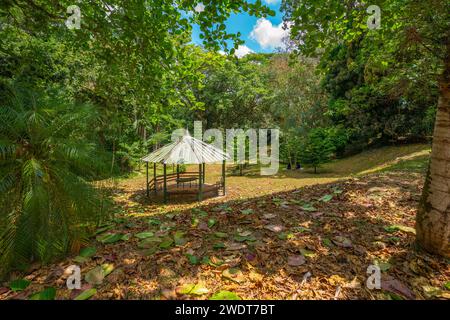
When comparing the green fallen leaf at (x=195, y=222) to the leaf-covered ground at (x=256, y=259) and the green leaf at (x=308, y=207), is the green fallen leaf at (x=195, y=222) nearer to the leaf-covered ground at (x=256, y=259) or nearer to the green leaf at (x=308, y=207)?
the leaf-covered ground at (x=256, y=259)

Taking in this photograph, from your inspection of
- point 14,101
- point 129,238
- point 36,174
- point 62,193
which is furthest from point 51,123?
point 129,238

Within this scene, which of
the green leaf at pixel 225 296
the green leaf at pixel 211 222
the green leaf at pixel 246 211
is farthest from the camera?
the green leaf at pixel 246 211

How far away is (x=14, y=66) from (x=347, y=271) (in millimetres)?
10645

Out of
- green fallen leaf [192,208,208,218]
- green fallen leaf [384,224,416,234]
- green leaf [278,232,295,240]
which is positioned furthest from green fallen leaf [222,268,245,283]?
green fallen leaf [384,224,416,234]

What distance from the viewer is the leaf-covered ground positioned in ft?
7.23

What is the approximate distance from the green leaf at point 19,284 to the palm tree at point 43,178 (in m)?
0.20

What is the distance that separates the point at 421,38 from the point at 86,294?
18.9ft

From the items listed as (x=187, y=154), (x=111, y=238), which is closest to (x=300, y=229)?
(x=111, y=238)

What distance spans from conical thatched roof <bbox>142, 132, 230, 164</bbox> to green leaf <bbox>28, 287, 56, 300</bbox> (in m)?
8.95

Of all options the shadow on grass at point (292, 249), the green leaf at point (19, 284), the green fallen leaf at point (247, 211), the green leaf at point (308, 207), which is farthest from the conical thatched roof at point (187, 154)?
the green leaf at point (19, 284)

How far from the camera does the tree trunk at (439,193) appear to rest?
2.54m

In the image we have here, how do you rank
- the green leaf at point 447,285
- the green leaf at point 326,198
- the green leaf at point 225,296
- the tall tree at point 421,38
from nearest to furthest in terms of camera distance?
the green leaf at point 225,296, the green leaf at point 447,285, the tall tree at point 421,38, the green leaf at point 326,198
